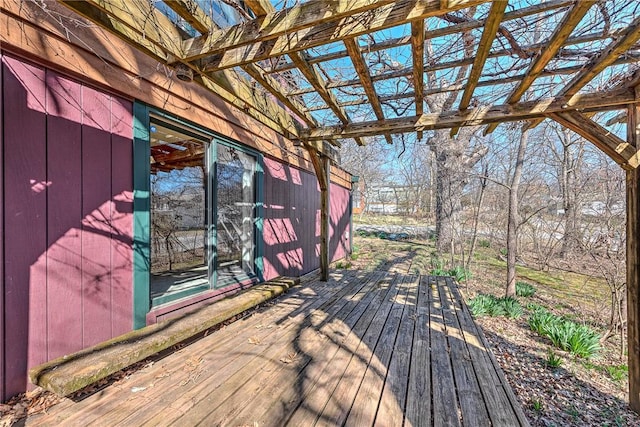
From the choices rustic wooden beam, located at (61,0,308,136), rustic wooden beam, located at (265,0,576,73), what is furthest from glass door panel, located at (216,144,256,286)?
rustic wooden beam, located at (265,0,576,73)

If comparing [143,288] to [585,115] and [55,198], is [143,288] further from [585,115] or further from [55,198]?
[585,115]

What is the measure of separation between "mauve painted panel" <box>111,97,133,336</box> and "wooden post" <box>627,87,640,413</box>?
4.03 meters

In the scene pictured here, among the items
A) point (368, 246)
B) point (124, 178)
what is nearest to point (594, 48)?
point (124, 178)

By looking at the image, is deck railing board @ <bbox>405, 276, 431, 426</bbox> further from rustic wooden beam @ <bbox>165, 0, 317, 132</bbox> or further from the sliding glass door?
rustic wooden beam @ <bbox>165, 0, 317, 132</bbox>

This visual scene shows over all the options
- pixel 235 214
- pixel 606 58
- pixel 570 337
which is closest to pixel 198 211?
pixel 235 214

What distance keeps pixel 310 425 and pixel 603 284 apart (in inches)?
315

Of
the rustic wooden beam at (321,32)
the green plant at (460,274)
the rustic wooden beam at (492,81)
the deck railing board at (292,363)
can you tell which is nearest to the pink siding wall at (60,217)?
the rustic wooden beam at (321,32)

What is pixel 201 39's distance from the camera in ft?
6.12

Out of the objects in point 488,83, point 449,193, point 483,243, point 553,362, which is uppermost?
point 488,83

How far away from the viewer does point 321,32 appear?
65.5 inches

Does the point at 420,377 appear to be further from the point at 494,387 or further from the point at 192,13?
the point at 192,13

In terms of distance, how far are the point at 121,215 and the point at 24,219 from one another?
56 centimetres

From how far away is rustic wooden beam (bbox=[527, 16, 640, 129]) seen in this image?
5.72ft

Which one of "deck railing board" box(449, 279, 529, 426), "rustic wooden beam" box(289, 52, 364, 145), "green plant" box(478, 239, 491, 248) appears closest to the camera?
"deck railing board" box(449, 279, 529, 426)
